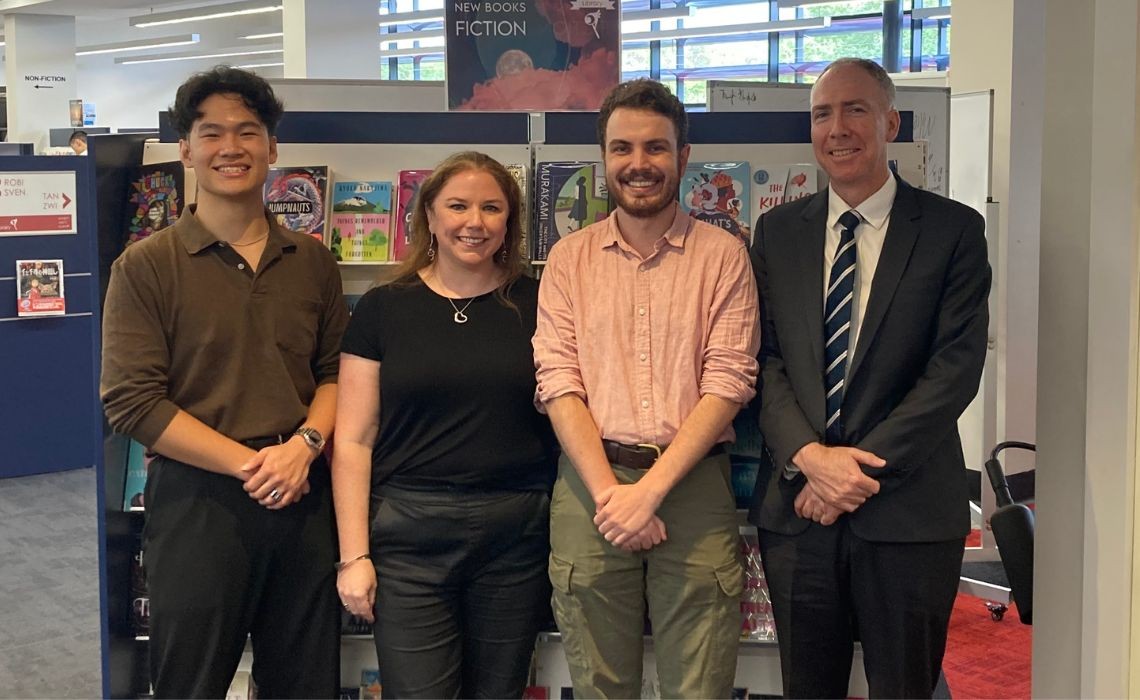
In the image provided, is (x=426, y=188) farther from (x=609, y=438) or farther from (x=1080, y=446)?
(x=1080, y=446)

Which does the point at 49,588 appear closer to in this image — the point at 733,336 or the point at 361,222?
the point at 361,222

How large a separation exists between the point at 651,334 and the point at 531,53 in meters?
1.27

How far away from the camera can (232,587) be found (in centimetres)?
229

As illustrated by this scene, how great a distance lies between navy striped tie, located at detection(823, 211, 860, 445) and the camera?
2314mm

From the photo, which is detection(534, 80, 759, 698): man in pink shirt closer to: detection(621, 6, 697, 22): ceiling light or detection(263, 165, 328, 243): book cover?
detection(263, 165, 328, 243): book cover

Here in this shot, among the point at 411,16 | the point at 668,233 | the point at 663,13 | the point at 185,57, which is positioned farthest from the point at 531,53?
the point at 185,57

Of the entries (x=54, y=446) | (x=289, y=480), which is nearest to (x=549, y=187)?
(x=289, y=480)

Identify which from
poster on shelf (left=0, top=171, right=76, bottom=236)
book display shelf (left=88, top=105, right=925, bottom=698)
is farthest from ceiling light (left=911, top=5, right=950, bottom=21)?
book display shelf (left=88, top=105, right=925, bottom=698)

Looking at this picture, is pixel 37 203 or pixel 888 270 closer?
pixel 888 270

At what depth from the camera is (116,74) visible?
22.2 meters

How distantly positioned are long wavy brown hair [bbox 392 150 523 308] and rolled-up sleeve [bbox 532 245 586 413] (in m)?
0.10

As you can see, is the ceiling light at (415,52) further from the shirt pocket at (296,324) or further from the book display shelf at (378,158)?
the shirt pocket at (296,324)

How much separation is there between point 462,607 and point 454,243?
79 cm

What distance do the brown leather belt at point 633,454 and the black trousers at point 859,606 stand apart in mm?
326
